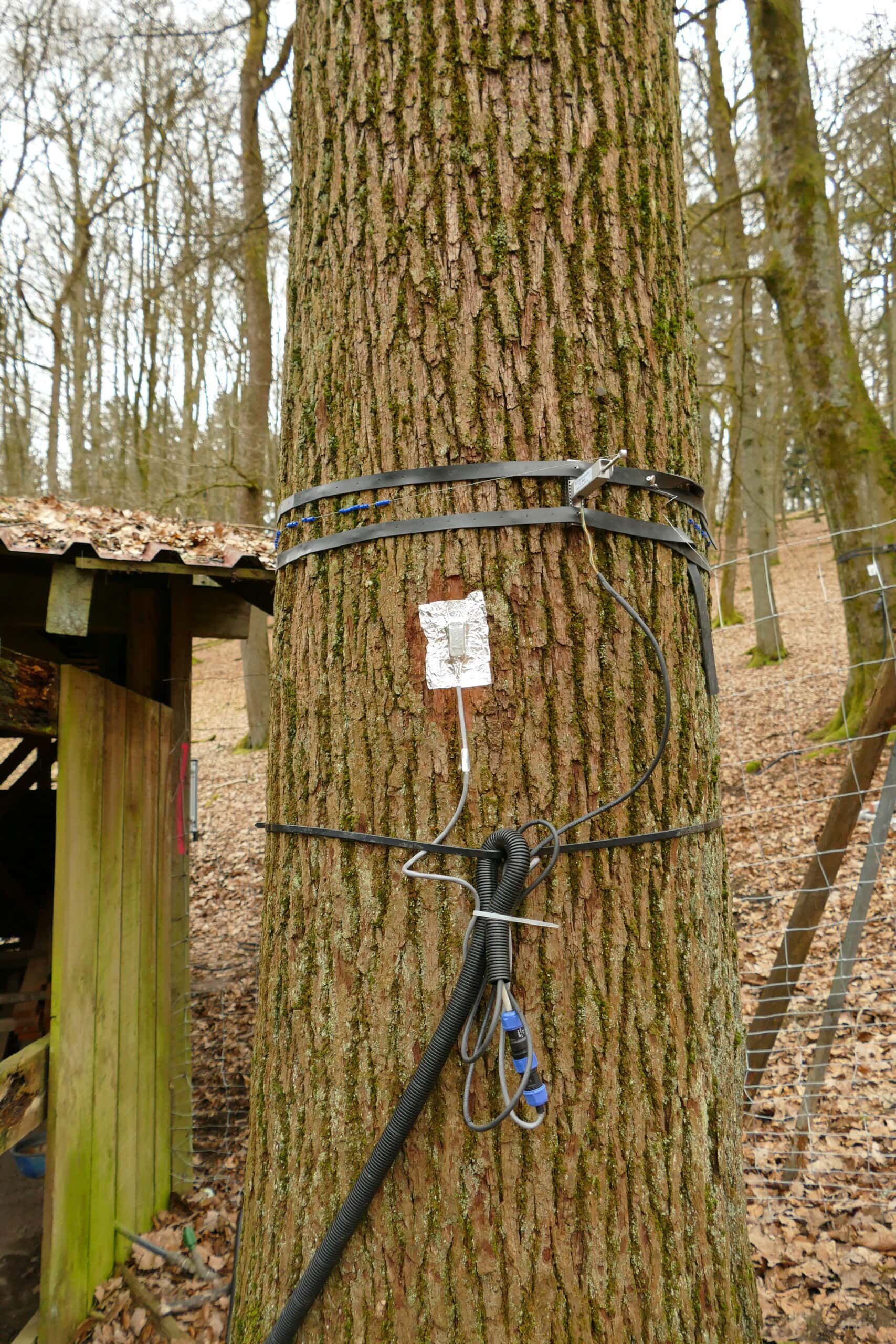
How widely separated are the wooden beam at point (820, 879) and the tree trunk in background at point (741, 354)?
20.2 ft

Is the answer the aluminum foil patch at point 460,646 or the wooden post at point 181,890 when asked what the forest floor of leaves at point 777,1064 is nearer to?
the wooden post at point 181,890

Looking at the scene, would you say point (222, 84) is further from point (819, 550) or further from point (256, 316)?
point (819, 550)

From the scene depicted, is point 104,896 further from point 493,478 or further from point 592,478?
point 592,478

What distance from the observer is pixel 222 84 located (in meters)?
11.9

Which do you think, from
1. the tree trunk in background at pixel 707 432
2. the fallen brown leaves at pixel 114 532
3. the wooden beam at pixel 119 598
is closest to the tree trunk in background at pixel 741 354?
the tree trunk in background at pixel 707 432

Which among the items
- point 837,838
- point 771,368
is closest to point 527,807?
point 837,838

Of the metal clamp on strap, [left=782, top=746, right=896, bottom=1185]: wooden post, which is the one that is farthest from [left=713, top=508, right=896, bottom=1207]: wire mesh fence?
the metal clamp on strap

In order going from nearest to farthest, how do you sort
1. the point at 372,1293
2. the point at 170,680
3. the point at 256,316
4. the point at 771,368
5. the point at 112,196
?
the point at 372,1293
the point at 170,680
the point at 256,316
the point at 112,196
the point at 771,368

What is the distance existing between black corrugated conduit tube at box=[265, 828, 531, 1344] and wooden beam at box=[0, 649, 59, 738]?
3037mm

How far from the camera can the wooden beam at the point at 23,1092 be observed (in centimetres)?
321

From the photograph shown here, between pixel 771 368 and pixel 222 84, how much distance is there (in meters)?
13.2

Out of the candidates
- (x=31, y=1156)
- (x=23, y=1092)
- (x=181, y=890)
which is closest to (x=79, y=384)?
(x=181, y=890)

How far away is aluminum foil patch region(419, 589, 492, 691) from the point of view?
1.53 metres

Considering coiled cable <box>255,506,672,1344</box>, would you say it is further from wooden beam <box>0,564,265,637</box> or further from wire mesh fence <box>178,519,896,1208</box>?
wooden beam <box>0,564,265,637</box>
